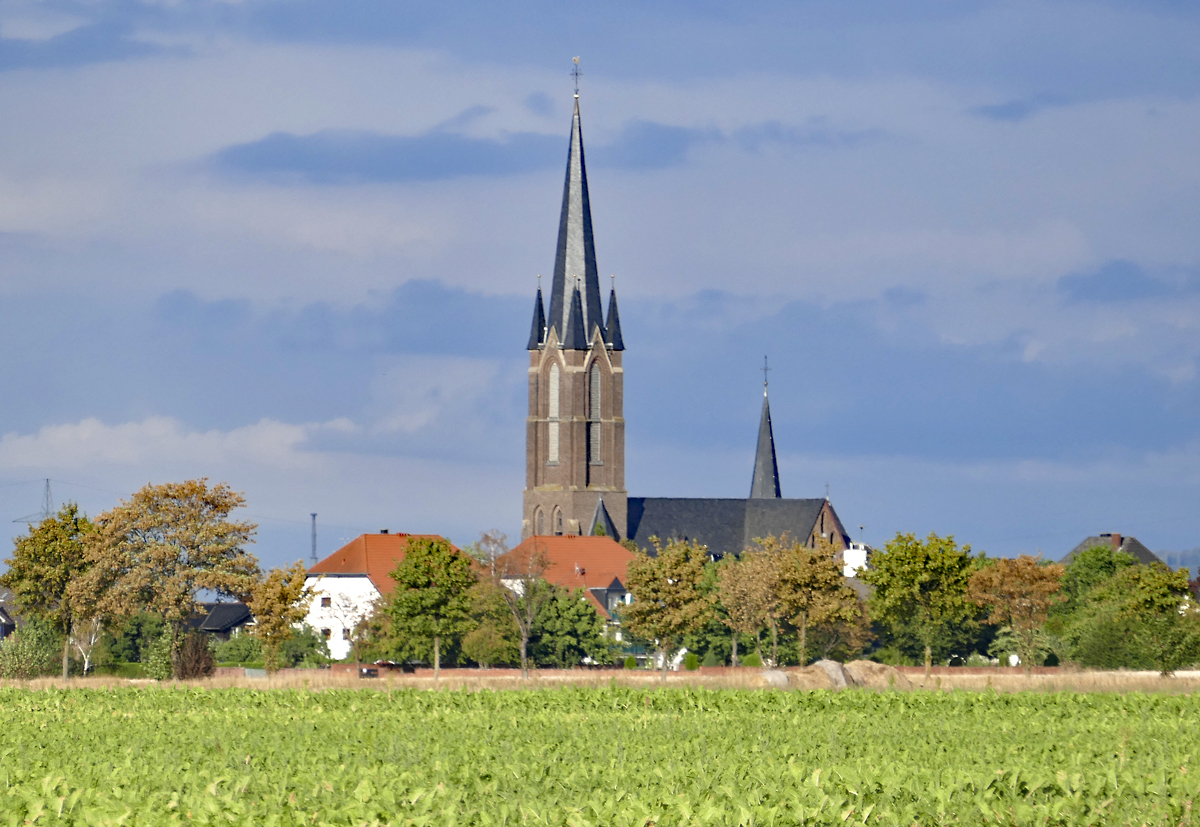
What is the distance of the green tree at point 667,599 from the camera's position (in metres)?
65.7

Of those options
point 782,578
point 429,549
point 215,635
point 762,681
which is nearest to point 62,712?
point 762,681

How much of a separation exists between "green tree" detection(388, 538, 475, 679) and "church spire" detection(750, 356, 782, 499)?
308ft

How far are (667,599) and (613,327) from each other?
76377 millimetres

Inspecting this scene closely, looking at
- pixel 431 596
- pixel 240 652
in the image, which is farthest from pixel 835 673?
pixel 240 652

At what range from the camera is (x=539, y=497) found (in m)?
138

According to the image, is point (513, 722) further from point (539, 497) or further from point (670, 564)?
point (539, 497)

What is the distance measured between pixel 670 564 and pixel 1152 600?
890 inches

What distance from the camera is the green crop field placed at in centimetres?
1430

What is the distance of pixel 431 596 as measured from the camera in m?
62.3

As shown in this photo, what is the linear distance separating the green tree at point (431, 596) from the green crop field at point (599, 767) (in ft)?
109

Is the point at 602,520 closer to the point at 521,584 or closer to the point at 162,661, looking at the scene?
the point at 521,584

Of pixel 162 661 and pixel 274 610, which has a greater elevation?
pixel 274 610

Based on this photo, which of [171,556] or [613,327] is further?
[613,327]

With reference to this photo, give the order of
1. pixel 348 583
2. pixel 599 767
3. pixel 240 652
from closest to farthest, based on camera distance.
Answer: pixel 599 767
pixel 240 652
pixel 348 583
